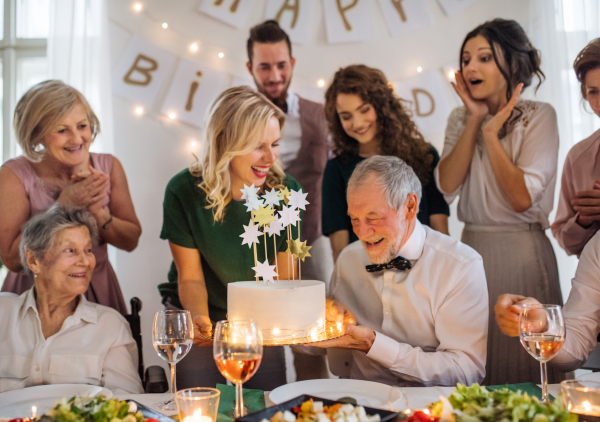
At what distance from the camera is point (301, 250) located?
6.62 feet

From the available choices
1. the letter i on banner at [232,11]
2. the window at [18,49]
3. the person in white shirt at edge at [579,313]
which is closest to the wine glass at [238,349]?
the person in white shirt at edge at [579,313]

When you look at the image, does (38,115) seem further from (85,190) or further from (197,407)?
(197,407)

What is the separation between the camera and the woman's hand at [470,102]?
306cm

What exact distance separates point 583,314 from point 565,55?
6.05 ft

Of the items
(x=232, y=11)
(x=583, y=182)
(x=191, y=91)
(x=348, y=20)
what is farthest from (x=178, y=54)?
(x=583, y=182)

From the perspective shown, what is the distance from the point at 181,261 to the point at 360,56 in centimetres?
180

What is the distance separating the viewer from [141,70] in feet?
11.6

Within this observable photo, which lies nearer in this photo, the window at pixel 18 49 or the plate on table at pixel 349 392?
the plate on table at pixel 349 392

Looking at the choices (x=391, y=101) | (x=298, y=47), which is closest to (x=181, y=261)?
(x=391, y=101)

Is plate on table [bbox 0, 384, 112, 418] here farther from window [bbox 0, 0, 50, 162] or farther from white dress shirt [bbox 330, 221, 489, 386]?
window [bbox 0, 0, 50, 162]

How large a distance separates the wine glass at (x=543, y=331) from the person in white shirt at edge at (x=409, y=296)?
57 centimetres

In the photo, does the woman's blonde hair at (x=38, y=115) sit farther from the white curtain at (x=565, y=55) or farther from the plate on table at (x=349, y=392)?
the white curtain at (x=565, y=55)

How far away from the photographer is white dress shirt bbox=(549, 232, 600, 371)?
2.01m

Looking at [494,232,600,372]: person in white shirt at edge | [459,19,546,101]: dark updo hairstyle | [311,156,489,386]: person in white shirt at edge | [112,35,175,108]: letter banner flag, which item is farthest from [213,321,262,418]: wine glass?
[112,35,175,108]: letter banner flag
